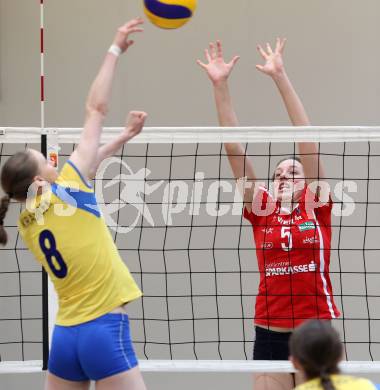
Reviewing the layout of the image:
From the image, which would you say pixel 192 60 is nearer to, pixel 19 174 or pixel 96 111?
pixel 96 111

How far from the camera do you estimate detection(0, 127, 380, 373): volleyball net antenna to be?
646cm

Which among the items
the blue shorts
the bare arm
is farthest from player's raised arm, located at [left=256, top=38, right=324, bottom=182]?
the blue shorts

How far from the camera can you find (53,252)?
3391 millimetres

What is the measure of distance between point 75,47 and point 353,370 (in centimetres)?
339

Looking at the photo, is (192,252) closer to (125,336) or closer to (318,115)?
(318,115)

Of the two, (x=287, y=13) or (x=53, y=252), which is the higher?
(x=287, y=13)

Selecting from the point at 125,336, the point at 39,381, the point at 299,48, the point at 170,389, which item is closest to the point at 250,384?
the point at 170,389

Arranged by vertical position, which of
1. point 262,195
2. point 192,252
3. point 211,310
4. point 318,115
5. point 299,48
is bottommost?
point 211,310

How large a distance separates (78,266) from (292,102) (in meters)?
1.65

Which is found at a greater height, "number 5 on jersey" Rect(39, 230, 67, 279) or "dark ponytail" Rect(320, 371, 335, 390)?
"number 5 on jersey" Rect(39, 230, 67, 279)

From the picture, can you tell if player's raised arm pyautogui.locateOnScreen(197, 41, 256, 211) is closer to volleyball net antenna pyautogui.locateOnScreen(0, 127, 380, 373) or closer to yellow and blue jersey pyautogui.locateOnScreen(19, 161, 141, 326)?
yellow and blue jersey pyautogui.locateOnScreen(19, 161, 141, 326)

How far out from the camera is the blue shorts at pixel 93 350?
328cm

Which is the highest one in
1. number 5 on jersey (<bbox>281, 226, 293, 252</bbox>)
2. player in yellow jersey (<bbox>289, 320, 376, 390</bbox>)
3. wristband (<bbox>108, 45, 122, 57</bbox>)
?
wristband (<bbox>108, 45, 122, 57</bbox>)

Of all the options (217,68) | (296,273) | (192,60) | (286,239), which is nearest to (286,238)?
(286,239)
